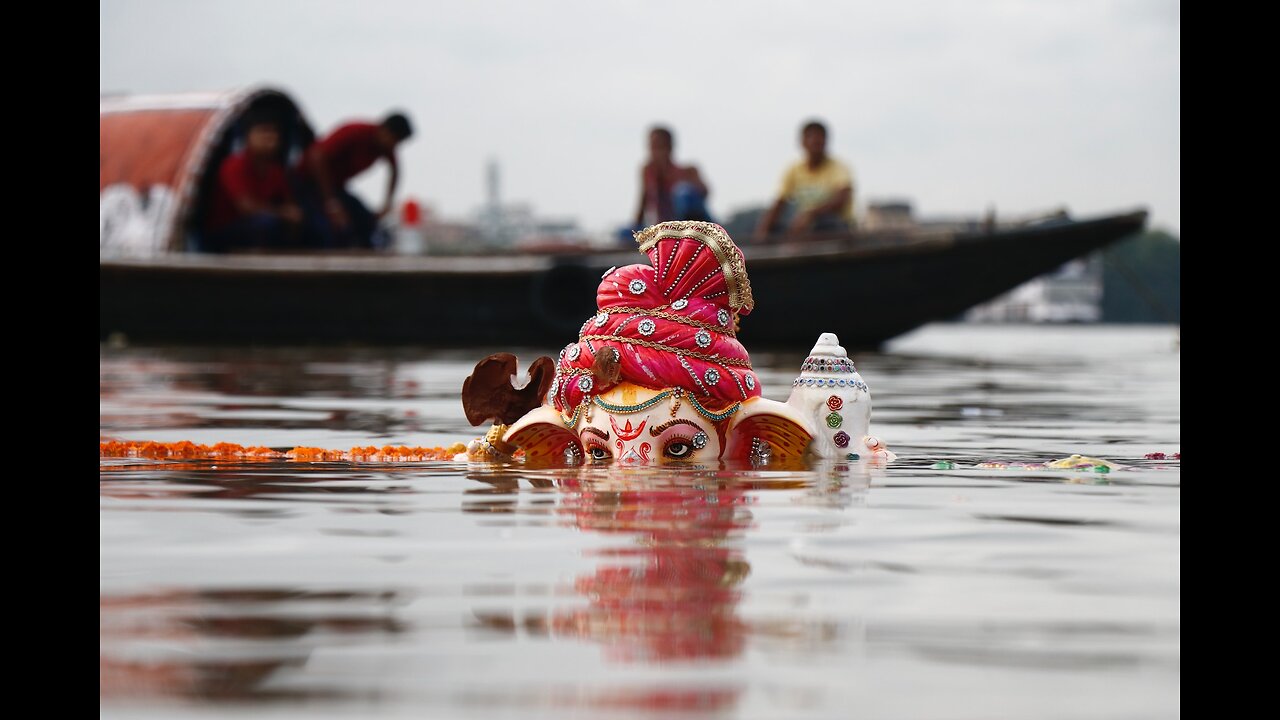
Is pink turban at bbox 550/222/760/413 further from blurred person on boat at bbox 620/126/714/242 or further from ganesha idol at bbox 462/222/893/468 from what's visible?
blurred person on boat at bbox 620/126/714/242

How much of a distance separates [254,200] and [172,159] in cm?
107

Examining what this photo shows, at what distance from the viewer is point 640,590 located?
3.29 meters

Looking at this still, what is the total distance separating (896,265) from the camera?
17.7m

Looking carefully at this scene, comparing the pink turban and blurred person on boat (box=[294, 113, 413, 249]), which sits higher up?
blurred person on boat (box=[294, 113, 413, 249])

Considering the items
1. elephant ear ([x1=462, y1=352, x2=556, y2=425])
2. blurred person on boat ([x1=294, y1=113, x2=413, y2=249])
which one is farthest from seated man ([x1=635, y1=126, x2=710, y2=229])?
elephant ear ([x1=462, y1=352, x2=556, y2=425])

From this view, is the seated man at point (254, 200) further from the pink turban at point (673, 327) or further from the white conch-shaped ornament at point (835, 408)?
the white conch-shaped ornament at point (835, 408)

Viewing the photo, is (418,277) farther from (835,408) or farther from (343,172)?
(835,408)

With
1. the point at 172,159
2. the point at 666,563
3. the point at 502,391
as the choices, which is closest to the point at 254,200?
the point at 172,159

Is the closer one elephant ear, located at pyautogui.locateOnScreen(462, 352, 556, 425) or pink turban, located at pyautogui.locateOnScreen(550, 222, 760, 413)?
pink turban, located at pyautogui.locateOnScreen(550, 222, 760, 413)

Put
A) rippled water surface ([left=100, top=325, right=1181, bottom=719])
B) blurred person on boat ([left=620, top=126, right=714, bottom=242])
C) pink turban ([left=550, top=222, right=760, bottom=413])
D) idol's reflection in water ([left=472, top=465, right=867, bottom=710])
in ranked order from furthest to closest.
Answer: blurred person on boat ([left=620, top=126, right=714, bottom=242])
pink turban ([left=550, top=222, right=760, bottom=413])
idol's reflection in water ([left=472, top=465, right=867, bottom=710])
rippled water surface ([left=100, top=325, right=1181, bottom=719])

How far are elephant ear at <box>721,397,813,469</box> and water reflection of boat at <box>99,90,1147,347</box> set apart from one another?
11707mm

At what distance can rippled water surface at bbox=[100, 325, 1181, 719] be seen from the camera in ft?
8.46
